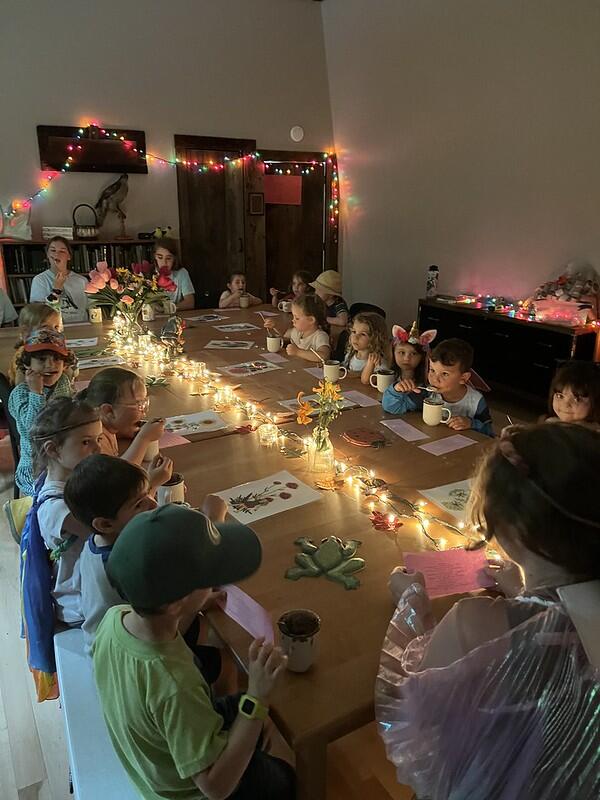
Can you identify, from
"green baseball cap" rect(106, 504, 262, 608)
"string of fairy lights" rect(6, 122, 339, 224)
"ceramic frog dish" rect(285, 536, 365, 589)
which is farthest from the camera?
"string of fairy lights" rect(6, 122, 339, 224)

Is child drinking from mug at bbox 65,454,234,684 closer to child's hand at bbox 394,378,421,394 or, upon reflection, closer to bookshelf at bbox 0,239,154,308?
child's hand at bbox 394,378,421,394

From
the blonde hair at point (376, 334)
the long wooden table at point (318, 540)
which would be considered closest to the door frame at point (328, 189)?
the blonde hair at point (376, 334)

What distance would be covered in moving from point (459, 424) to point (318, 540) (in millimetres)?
929

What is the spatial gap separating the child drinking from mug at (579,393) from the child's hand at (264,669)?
1461 millimetres

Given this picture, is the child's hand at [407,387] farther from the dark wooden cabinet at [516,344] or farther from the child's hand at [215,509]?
the dark wooden cabinet at [516,344]

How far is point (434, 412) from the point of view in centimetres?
212

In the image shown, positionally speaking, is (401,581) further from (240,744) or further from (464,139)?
(464,139)

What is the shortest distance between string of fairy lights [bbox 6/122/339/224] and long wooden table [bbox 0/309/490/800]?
3.70m

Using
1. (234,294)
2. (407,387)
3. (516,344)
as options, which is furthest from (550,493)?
(234,294)

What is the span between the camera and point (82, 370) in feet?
9.31

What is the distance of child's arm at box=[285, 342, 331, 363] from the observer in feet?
10.2

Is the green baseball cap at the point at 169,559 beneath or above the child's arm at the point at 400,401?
above

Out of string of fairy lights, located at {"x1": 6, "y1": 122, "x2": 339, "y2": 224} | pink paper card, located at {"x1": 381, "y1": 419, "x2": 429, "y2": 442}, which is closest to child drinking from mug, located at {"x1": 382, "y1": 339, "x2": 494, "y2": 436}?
pink paper card, located at {"x1": 381, "y1": 419, "x2": 429, "y2": 442}

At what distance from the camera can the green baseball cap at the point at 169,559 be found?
88cm
